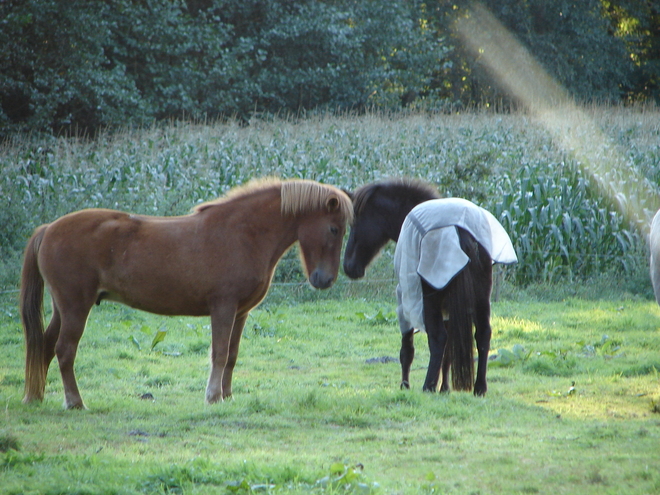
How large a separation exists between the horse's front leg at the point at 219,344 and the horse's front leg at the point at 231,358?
0.76ft

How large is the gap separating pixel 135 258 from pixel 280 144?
11386 mm

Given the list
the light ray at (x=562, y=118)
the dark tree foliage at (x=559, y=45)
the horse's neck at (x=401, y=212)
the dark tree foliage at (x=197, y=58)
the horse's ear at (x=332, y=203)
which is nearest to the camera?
the horse's ear at (x=332, y=203)

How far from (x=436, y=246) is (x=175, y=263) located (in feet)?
Answer: 6.49

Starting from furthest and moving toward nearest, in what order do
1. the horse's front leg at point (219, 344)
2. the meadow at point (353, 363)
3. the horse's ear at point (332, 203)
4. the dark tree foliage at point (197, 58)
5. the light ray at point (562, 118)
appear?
1. the dark tree foliage at point (197, 58)
2. the light ray at point (562, 118)
3. the horse's ear at point (332, 203)
4. the horse's front leg at point (219, 344)
5. the meadow at point (353, 363)

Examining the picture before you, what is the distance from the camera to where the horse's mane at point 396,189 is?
6156 mm

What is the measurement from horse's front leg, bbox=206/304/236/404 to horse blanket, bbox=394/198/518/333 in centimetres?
137

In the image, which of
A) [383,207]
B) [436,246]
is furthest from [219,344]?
[383,207]

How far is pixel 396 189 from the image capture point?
245 inches

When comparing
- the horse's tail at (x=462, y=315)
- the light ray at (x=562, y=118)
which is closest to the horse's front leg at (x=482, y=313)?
the horse's tail at (x=462, y=315)

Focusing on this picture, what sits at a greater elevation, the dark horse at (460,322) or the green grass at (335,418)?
the dark horse at (460,322)

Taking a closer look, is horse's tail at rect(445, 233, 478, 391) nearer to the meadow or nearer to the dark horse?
the dark horse

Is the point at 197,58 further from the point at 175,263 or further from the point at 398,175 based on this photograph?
the point at 175,263

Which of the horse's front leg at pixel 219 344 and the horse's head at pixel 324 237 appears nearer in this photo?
the horse's front leg at pixel 219 344

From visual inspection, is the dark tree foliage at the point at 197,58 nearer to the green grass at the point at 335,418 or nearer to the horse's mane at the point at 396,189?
the green grass at the point at 335,418
